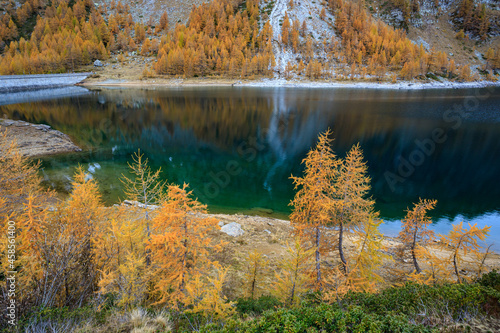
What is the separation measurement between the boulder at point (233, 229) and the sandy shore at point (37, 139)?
1120 inches

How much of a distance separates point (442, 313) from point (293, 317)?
12.7 ft

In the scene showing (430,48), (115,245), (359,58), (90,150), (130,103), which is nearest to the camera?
(115,245)

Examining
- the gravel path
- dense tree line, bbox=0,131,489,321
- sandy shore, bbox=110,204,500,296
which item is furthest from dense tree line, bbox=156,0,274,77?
dense tree line, bbox=0,131,489,321

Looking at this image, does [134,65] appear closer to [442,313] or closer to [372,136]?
[372,136]

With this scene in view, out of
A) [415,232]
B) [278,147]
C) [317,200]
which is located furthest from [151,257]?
[278,147]

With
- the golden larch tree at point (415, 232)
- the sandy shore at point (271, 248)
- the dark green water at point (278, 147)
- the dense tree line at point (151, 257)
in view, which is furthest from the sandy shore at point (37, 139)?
the golden larch tree at point (415, 232)

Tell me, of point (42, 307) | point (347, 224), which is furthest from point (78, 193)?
point (347, 224)

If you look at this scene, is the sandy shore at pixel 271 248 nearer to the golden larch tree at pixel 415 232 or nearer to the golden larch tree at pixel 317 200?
the golden larch tree at pixel 415 232

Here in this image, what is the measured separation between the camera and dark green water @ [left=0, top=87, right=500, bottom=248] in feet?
74.9

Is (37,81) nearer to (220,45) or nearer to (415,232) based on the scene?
(220,45)

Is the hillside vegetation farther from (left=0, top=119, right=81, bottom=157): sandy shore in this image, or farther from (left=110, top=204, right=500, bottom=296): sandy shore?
(left=110, top=204, right=500, bottom=296): sandy shore

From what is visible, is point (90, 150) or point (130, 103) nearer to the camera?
point (90, 150)

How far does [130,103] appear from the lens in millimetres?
65812

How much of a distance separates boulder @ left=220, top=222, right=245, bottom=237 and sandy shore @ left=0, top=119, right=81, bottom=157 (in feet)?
93.3
